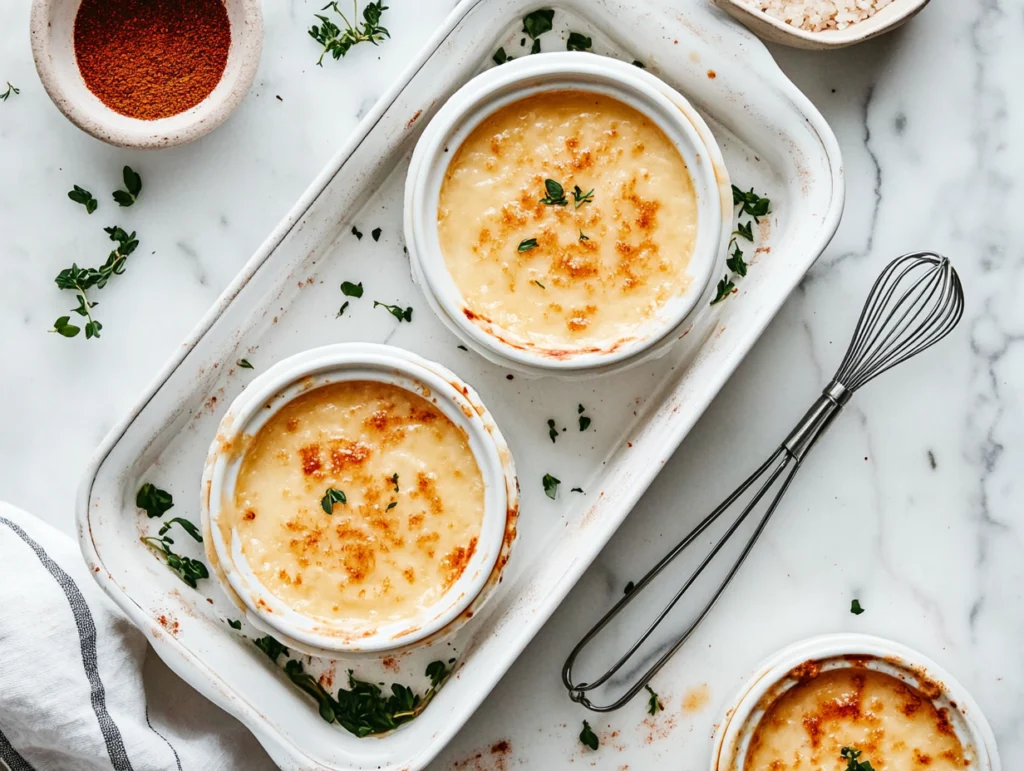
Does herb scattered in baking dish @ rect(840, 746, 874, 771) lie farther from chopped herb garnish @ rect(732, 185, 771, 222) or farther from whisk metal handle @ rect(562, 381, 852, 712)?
chopped herb garnish @ rect(732, 185, 771, 222)

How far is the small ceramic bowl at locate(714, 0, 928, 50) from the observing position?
178 centimetres

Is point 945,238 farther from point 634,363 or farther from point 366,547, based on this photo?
point 366,547

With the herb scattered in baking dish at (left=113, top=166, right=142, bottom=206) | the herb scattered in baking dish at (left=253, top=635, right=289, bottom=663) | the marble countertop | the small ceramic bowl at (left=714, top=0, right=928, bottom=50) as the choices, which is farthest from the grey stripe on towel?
the small ceramic bowl at (left=714, top=0, right=928, bottom=50)

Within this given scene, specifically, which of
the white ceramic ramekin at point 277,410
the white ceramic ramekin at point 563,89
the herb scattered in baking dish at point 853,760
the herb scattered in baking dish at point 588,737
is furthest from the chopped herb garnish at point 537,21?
the herb scattered in baking dish at point 853,760

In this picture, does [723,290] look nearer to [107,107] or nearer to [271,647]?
[271,647]

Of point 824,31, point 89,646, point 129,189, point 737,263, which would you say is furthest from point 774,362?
point 89,646

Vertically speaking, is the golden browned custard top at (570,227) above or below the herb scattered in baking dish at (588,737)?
above

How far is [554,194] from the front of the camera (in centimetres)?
175

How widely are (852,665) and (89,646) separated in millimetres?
1492

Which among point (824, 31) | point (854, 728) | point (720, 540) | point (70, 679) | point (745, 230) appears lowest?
point (70, 679)

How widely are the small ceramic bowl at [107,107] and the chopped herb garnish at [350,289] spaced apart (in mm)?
401

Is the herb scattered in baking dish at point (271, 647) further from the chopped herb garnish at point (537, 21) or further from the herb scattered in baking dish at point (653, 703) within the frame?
the chopped herb garnish at point (537, 21)

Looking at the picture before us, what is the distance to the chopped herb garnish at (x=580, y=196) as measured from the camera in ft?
5.80

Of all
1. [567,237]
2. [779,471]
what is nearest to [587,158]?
[567,237]
